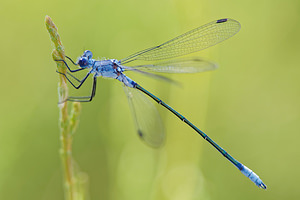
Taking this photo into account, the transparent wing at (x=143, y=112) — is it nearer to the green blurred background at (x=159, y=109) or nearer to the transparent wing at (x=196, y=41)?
the green blurred background at (x=159, y=109)

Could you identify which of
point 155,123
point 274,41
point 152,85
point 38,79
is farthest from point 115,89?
point 274,41

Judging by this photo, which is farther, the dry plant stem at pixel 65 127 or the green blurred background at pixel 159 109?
the green blurred background at pixel 159 109

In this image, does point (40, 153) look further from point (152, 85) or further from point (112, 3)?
point (112, 3)

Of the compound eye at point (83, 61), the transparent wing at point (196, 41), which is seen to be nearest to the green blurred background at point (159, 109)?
the transparent wing at point (196, 41)

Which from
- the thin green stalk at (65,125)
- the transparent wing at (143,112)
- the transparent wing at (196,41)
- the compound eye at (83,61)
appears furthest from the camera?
the transparent wing at (143,112)

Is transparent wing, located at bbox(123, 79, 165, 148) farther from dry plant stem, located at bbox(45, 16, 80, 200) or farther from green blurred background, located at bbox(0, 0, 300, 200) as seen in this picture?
dry plant stem, located at bbox(45, 16, 80, 200)

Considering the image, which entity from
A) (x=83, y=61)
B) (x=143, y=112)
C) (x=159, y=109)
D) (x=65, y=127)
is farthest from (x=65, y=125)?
(x=159, y=109)

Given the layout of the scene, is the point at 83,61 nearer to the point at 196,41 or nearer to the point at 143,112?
the point at 143,112
